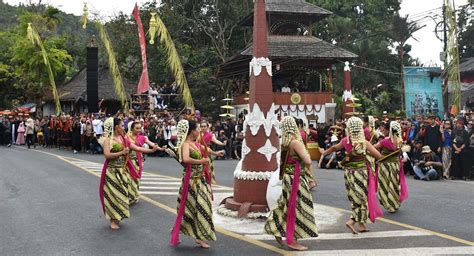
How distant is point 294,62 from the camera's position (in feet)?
109

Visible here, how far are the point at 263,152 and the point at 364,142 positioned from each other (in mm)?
2377

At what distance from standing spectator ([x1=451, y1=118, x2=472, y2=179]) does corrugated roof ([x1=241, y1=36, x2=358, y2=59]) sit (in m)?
16.7

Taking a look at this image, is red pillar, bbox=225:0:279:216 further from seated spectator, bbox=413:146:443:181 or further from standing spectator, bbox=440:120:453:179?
standing spectator, bbox=440:120:453:179

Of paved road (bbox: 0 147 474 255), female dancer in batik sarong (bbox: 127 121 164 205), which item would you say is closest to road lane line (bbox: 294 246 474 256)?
paved road (bbox: 0 147 474 255)

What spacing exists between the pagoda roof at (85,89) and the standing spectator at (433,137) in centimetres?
2631

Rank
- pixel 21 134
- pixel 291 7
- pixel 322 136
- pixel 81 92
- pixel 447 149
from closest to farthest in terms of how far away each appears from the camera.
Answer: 1. pixel 447 149
2. pixel 322 136
3. pixel 21 134
4. pixel 291 7
5. pixel 81 92

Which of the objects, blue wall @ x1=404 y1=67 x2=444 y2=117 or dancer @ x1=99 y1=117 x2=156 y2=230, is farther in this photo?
blue wall @ x1=404 y1=67 x2=444 y2=117

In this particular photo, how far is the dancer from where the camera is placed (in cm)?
917

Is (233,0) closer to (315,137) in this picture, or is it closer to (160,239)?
(315,137)

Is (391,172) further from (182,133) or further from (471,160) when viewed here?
(471,160)

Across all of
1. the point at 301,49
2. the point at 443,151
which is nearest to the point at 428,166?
the point at 443,151

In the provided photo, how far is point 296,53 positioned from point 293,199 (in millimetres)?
25820

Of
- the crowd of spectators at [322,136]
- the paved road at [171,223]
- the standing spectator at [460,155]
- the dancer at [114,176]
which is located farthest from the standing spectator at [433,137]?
the dancer at [114,176]

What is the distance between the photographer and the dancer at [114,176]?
9172mm
